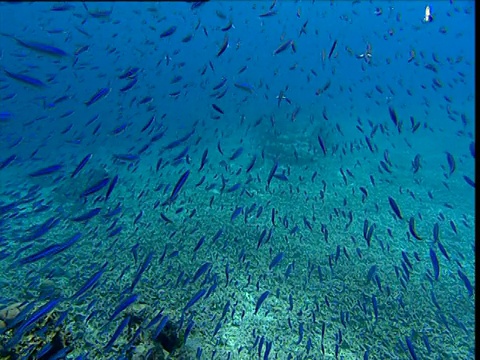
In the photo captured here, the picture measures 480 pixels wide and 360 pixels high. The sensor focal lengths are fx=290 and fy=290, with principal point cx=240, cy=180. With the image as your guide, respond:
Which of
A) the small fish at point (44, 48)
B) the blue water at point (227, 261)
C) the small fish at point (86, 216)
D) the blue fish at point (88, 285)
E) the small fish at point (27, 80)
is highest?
the small fish at point (44, 48)

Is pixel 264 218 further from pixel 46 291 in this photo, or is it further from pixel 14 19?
pixel 14 19

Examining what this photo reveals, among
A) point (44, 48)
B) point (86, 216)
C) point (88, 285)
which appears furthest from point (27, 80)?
point (88, 285)

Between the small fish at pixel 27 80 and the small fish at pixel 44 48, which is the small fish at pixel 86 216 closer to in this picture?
the small fish at pixel 27 80

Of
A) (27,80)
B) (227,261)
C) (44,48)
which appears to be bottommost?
(227,261)

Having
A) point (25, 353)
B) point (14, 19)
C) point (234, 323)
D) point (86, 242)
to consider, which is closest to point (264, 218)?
point (234, 323)

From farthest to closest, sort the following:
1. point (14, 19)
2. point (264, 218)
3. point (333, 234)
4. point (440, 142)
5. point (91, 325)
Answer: point (14, 19) → point (440, 142) → point (264, 218) → point (333, 234) → point (91, 325)

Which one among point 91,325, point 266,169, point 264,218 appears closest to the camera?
point 91,325

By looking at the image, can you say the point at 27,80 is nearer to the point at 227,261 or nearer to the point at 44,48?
the point at 44,48

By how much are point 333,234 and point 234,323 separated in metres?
4.42

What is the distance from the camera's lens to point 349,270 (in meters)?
7.22

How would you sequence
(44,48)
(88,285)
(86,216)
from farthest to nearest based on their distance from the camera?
(86,216) → (44,48) → (88,285)

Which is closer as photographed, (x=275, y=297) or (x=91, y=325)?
(x=91, y=325)

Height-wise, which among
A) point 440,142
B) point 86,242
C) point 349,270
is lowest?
point 440,142

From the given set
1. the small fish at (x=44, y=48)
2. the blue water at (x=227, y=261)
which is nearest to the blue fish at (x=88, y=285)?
the blue water at (x=227, y=261)
